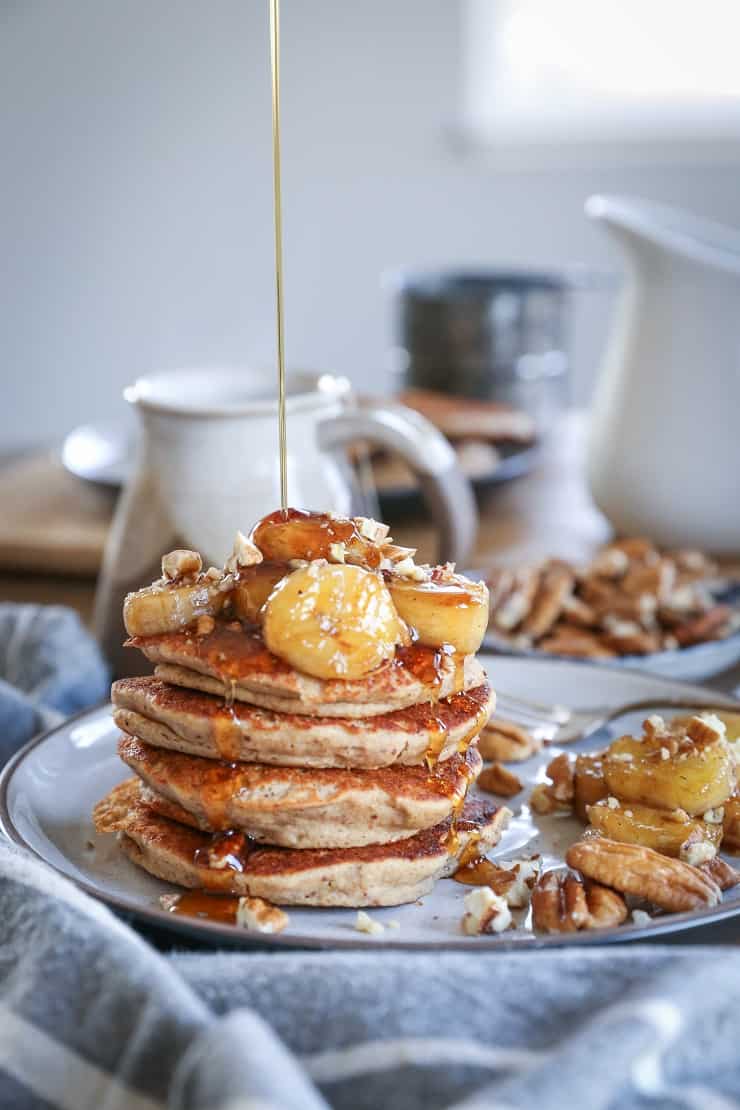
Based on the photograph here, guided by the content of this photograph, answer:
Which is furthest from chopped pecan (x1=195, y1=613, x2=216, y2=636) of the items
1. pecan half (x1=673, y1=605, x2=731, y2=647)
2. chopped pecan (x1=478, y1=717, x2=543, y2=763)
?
pecan half (x1=673, y1=605, x2=731, y2=647)

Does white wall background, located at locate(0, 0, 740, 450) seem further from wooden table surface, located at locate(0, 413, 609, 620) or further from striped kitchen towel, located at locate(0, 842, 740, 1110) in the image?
striped kitchen towel, located at locate(0, 842, 740, 1110)

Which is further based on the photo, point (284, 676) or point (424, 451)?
point (424, 451)

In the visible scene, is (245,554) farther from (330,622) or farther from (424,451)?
(424,451)

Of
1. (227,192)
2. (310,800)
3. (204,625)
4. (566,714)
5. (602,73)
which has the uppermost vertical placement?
(602,73)

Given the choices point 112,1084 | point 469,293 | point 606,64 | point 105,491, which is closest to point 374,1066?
point 112,1084

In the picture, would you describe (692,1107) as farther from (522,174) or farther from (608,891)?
(522,174)

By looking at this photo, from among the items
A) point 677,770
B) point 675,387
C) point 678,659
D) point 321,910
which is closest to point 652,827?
point 677,770

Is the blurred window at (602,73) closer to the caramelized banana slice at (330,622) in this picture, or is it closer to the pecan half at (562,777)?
the pecan half at (562,777)
